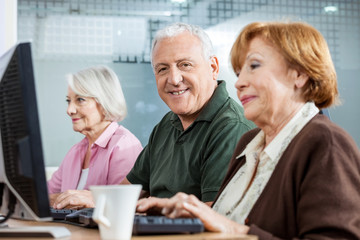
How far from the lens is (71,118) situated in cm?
283

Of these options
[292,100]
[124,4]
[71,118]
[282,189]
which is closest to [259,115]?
[292,100]

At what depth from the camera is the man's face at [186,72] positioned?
196 centimetres

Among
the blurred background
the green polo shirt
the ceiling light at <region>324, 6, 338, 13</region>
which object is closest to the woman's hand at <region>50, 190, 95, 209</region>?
the green polo shirt

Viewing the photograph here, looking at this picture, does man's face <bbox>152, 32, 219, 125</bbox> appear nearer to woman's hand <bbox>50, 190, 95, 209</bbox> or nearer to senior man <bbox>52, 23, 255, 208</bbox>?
senior man <bbox>52, 23, 255, 208</bbox>

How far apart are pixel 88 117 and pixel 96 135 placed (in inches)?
4.0

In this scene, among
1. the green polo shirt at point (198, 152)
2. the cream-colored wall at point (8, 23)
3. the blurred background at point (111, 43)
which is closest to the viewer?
the green polo shirt at point (198, 152)

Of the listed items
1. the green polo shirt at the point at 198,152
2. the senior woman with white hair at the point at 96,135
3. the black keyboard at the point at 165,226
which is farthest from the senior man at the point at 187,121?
the black keyboard at the point at 165,226

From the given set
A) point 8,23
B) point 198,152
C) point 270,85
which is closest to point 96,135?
point 8,23

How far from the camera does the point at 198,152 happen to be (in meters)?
1.75

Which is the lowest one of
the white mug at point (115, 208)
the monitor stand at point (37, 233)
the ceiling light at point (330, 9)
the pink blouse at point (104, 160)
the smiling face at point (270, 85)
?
the pink blouse at point (104, 160)

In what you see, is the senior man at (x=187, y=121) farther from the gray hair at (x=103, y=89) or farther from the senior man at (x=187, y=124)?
the gray hair at (x=103, y=89)

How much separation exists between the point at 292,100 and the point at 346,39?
2.18m

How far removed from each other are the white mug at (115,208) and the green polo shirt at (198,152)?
69 centimetres

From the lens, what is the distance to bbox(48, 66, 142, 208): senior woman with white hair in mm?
2447
